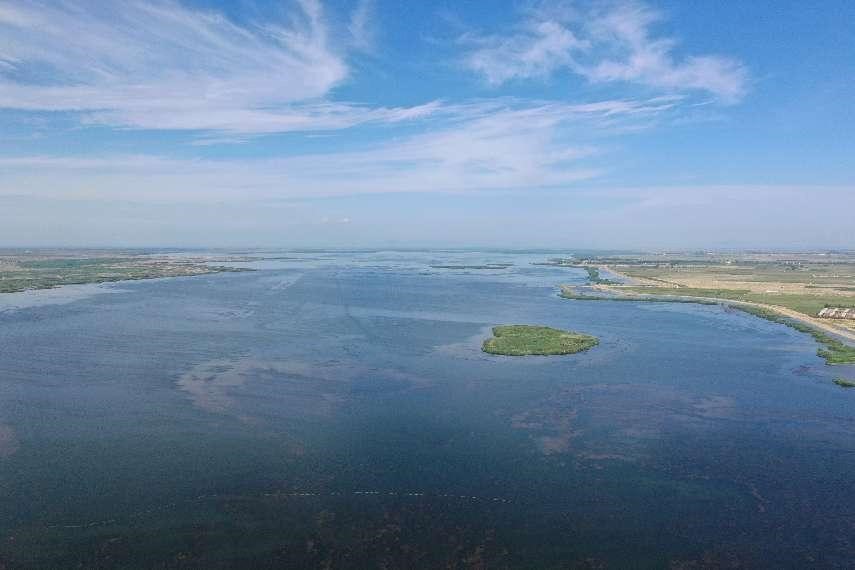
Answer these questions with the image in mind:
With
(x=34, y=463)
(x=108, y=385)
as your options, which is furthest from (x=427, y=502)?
(x=108, y=385)

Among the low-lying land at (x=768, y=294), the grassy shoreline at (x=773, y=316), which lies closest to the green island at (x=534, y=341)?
the grassy shoreline at (x=773, y=316)

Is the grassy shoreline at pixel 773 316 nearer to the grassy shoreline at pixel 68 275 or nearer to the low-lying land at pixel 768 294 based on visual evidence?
the low-lying land at pixel 768 294

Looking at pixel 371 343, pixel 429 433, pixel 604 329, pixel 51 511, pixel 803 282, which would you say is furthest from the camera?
pixel 803 282

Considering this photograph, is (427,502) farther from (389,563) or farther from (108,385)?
(108,385)

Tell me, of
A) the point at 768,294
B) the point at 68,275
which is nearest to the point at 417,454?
the point at 768,294

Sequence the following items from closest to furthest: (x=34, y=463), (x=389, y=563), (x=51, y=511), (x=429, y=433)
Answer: (x=389, y=563) < (x=51, y=511) < (x=34, y=463) < (x=429, y=433)

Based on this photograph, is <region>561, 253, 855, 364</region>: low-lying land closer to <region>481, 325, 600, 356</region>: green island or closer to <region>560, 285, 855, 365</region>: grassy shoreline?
<region>560, 285, 855, 365</region>: grassy shoreline

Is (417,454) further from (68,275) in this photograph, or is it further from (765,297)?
(68,275)
